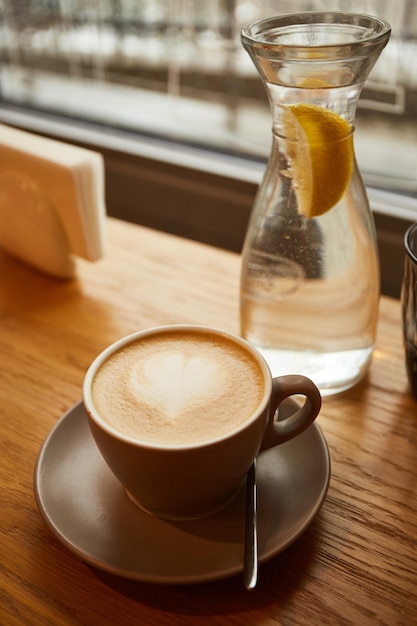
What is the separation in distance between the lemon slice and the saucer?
0.60 ft

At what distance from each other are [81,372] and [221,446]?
0.87 feet

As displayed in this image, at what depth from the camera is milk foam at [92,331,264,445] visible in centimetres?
45

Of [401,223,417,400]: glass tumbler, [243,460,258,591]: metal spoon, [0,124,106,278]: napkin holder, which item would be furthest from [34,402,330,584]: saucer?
[0,124,106,278]: napkin holder

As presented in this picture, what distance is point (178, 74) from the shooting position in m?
1.05

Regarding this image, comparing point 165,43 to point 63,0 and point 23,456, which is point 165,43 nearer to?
point 63,0

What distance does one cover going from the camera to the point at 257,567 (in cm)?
43

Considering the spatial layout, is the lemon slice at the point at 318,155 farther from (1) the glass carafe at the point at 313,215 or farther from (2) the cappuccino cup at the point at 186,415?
(2) the cappuccino cup at the point at 186,415

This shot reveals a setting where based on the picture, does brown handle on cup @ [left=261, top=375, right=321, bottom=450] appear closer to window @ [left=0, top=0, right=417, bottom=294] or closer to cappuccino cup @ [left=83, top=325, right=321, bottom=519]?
cappuccino cup @ [left=83, top=325, right=321, bottom=519]

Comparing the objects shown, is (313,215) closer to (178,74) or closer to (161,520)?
(161,520)

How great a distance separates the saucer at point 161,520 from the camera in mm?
437

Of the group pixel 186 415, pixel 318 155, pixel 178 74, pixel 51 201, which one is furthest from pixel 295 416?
pixel 178 74

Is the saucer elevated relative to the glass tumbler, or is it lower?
lower

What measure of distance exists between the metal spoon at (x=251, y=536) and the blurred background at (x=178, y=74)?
0.51 metres

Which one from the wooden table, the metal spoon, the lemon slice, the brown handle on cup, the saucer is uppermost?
the lemon slice
